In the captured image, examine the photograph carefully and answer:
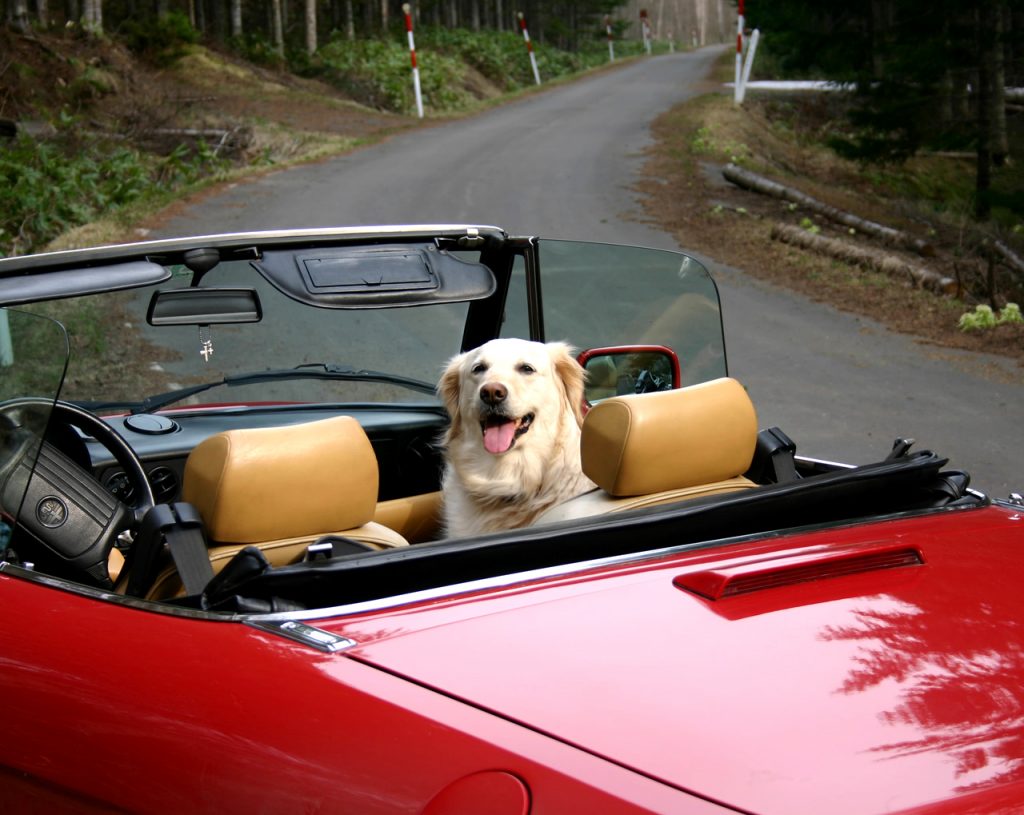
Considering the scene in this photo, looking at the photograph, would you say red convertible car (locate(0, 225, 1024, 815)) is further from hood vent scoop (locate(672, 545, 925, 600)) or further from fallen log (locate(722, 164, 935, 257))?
fallen log (locate(722, 164, 935, 257))

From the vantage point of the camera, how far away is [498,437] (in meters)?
3.96

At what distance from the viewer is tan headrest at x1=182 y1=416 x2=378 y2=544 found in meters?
2.56

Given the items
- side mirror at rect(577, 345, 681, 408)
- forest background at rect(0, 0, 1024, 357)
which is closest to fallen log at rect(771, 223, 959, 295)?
forest background at rect(0, 0, 1024, 357)

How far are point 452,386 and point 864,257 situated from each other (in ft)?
35.8

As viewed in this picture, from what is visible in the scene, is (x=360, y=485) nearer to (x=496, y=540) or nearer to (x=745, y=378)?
(x=496, y=540)

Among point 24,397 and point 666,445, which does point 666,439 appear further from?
point 24,397

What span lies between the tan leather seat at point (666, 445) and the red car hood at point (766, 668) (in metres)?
0.53

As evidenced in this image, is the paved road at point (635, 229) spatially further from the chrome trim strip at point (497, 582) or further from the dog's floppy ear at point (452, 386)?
the chrome trim strip at point (497, 582)

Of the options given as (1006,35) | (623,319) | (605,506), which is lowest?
(605,506)

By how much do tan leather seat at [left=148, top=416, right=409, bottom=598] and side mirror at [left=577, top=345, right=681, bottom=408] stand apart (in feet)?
5.10

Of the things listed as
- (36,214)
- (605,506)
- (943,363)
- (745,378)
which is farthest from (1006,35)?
(605,506)

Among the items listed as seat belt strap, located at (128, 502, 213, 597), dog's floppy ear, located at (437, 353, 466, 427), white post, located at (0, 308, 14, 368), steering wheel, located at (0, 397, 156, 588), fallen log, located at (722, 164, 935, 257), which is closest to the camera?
seat belt strap, located at (128, 502, 213, 597)

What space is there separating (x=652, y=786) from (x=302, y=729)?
0.59 m

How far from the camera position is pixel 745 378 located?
9.80 m
